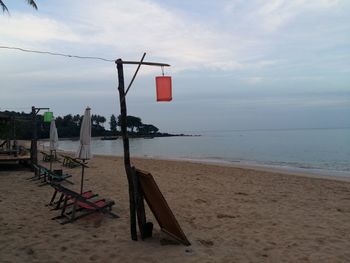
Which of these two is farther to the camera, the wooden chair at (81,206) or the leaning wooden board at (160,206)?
the wooden chair at (81,206)

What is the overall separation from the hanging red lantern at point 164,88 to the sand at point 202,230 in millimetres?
2058

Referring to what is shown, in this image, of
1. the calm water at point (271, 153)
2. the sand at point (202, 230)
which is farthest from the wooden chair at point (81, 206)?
the calm water at point (271, 153)

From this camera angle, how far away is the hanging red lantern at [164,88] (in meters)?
5.15

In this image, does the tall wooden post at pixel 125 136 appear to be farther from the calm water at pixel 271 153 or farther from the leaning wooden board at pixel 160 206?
the calm water at pixel 271 153

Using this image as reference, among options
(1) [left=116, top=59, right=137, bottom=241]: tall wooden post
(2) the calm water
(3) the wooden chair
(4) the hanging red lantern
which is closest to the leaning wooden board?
(1) [left=116, top=59, right=137, bottom=241]: tall wooden post

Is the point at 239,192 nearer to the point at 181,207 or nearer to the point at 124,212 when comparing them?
the point at 181,207

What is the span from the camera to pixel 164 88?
5.17 metres

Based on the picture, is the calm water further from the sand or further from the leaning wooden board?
the leaning wooden board

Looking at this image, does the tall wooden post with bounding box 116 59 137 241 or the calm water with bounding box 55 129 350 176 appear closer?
the tall wooden post with bounding box 116 59 137 241

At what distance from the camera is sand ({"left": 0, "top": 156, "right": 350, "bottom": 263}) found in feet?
15.5

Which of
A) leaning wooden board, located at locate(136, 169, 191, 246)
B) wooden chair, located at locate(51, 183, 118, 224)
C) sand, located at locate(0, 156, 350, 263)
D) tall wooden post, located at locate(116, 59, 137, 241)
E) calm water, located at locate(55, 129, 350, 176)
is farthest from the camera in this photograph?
calm water, located at locate(55, 129, 350, 176)

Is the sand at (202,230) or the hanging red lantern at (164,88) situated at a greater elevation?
the hanging red lantern at (164,88)

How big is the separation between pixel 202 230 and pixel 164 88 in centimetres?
243

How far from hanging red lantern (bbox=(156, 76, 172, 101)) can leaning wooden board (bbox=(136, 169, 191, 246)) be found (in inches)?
42.9
